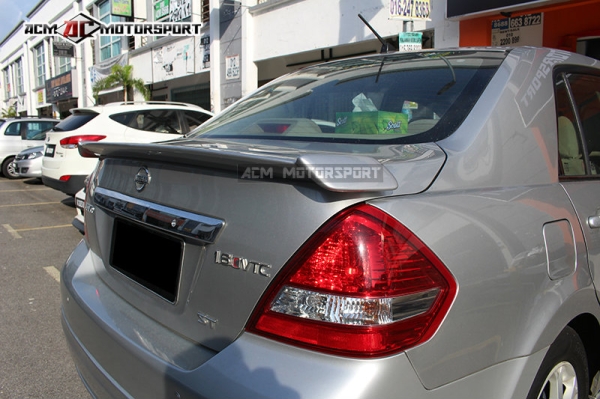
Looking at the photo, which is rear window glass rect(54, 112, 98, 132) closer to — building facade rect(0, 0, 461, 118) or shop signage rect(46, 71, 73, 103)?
building facade rect(0, 0, 461, 118)

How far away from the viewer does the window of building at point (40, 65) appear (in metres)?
38.6

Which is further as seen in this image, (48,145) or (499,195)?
(48,145)

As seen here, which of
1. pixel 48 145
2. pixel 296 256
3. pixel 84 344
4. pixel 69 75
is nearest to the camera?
pixel 296 256

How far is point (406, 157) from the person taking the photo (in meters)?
1.47

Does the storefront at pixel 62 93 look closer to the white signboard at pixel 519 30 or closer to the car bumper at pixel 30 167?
the car bumper at pixel 30 167

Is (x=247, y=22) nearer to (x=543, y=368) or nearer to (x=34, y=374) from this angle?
(x=34, y=374)

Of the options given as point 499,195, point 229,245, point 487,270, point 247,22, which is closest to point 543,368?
point 487,270

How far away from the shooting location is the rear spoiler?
120 centimetres

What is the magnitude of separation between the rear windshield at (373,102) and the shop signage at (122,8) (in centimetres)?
2013

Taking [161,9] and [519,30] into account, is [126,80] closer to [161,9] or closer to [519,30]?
[161,9]

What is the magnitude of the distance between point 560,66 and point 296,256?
1.57 m

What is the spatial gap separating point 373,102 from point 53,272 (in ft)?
12.9

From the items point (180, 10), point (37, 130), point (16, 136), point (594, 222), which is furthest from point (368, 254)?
point (180, 10)

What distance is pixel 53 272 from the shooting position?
4719mm
